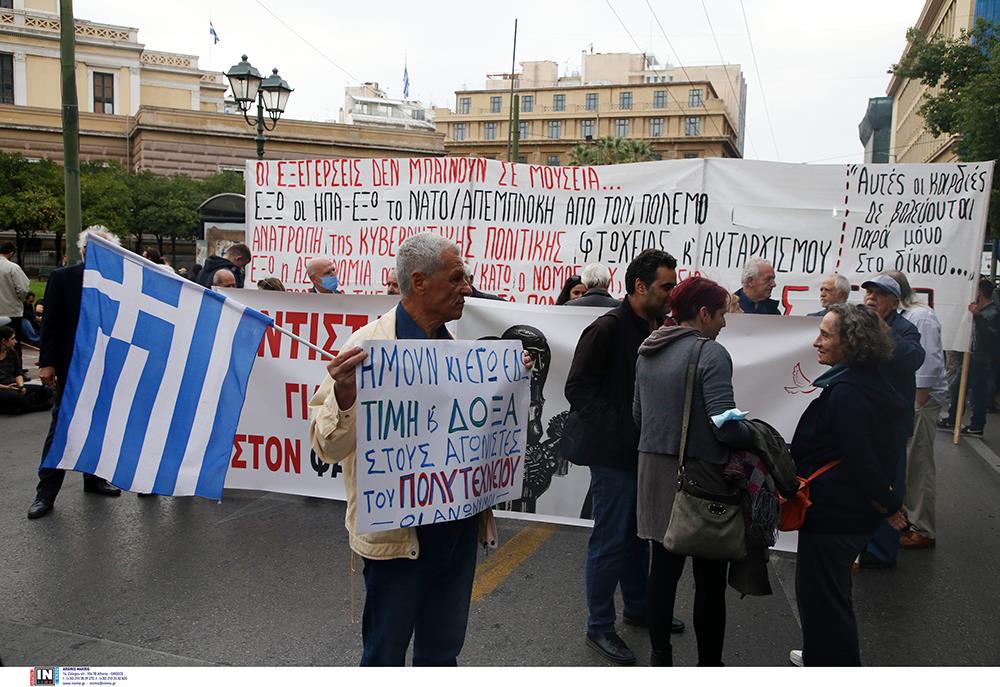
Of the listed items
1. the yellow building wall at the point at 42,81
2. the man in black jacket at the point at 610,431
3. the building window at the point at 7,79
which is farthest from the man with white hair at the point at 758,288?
the building window at the point at 7,79

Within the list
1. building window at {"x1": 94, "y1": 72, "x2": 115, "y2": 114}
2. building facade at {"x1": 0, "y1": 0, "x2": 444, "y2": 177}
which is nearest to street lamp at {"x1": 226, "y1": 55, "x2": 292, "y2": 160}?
building facade at {"x1": 0, "y1": 0, "x2": 444, "y2": 177}

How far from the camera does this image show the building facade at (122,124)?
47.5 m

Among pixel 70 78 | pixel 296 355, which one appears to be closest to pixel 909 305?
pixel 296 355

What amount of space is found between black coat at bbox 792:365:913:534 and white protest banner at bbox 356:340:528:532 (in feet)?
3.82

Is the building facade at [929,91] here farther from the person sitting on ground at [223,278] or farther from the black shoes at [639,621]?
the black shoes at [639,621]

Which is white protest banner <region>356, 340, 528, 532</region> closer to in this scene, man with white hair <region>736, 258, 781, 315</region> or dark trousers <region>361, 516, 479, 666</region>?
dark trousers <region>361, 516, 479, 666</region>

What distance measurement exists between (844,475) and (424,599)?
1.60m

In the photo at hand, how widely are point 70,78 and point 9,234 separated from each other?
44.8 m

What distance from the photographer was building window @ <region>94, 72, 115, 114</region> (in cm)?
6278

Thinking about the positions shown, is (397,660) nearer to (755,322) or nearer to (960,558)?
(755,322)

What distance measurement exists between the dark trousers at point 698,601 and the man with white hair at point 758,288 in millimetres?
3078

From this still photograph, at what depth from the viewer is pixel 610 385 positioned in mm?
3684

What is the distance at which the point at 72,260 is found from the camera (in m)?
9.25

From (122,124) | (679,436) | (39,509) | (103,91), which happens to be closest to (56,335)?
(39,509)
